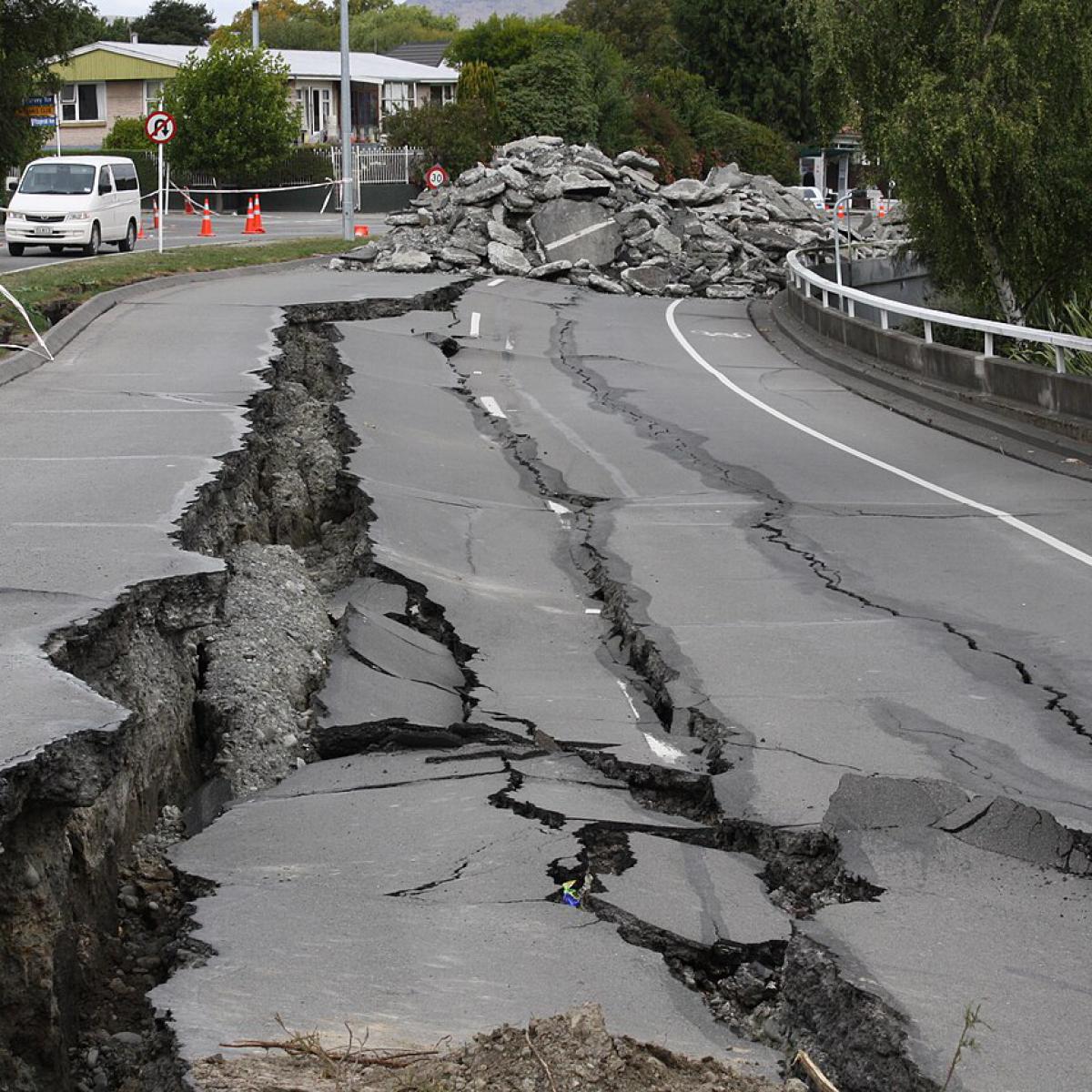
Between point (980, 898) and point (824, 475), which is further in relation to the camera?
point (824, 475)

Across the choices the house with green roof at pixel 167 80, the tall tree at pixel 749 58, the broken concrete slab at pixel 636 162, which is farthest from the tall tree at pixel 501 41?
the broken concrete slab at pixel 636 162

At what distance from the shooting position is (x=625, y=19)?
327 ft

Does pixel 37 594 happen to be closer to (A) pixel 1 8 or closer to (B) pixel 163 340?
(B) pixel 163 340

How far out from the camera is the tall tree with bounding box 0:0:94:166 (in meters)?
35.7

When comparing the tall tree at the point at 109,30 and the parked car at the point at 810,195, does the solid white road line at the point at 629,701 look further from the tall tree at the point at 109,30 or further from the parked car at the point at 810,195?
the tall tree at the point at 109,30

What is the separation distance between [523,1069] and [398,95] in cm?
8557

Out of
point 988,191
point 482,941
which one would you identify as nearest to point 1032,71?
point 988,191

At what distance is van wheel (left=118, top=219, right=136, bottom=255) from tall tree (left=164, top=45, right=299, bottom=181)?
2100 cm

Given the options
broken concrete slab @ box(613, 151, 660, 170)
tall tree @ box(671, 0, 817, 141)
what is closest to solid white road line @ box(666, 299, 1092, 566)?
broken concrete slab @ box(613, 151, 660, 170)

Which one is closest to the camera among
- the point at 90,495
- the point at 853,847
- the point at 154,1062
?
the point at 154,1062

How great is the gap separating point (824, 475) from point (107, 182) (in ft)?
86.2

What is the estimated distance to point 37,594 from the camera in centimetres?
722

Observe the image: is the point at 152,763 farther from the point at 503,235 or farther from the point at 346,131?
the point at 346,131

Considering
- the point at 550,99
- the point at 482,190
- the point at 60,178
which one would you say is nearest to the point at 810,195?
the point at 550,99
